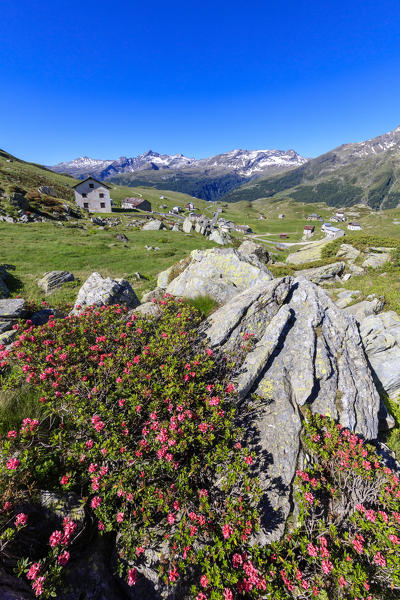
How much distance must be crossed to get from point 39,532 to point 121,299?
1130 centimetres

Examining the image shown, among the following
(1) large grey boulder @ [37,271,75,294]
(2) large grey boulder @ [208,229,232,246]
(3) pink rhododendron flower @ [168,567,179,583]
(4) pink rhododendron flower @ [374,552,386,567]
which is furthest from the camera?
(2) large grey boulder @ [208,229,232,246]

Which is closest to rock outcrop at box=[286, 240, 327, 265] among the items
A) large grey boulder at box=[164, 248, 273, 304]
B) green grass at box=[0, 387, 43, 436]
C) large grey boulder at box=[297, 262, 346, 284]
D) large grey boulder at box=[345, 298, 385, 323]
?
large grey boulder at box=[297, 262, 346, 284]

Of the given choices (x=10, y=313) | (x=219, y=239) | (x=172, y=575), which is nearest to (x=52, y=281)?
(x=10, y=313)

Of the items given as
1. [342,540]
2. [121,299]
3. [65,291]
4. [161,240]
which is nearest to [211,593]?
[342,540]

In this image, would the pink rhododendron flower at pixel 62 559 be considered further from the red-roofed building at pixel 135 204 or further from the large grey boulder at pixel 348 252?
the red-roofed building at pixel 135 204

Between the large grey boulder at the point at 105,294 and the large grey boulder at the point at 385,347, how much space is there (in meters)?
12.6

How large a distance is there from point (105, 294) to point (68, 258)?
64.6ft

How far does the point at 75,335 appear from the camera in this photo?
7.23 meters

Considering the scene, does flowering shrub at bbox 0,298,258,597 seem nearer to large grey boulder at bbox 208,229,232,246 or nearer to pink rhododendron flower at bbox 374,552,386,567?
pink rhododendron flower at bbox 374,552,386,567

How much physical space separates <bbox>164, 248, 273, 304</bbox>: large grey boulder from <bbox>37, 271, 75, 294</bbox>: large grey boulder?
43.5 ft

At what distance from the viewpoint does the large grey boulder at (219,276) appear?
1056cm

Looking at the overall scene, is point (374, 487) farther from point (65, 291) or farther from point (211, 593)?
point (65, 291)

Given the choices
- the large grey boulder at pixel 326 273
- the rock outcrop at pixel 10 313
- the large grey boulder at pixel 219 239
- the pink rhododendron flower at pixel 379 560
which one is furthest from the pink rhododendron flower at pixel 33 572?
the large grey boulder at pixel 219 239

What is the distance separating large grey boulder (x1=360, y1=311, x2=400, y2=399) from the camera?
961cm
